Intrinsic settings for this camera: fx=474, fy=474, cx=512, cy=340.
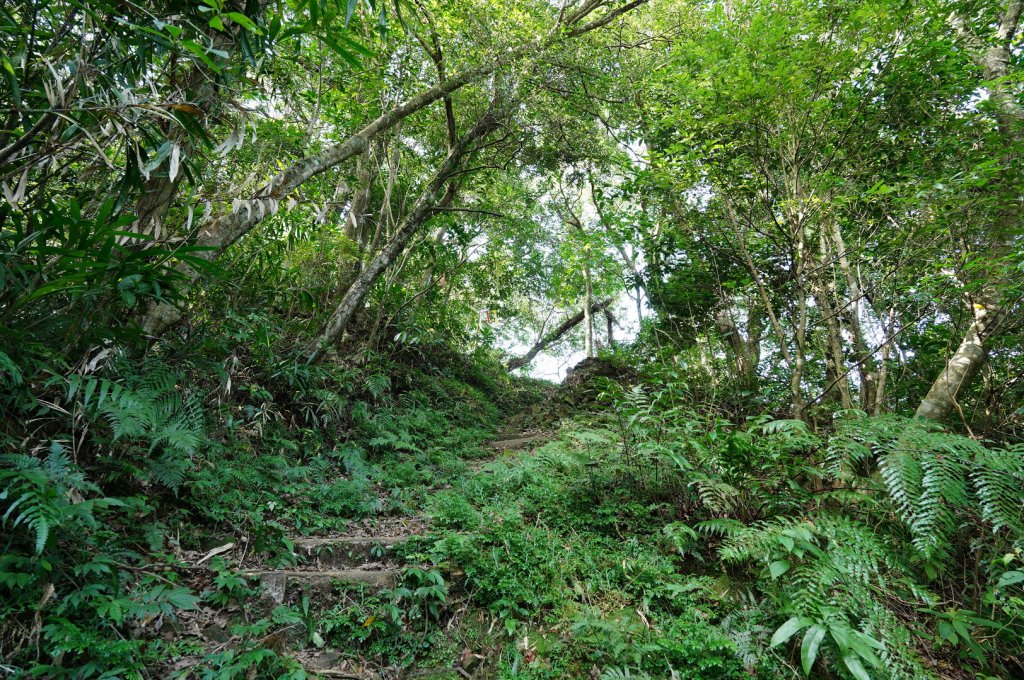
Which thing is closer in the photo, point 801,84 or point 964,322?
point 801,84

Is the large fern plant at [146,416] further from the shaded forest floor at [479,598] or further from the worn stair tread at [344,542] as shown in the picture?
the worn stair tread at [344,542]

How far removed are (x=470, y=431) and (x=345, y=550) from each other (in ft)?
12.6

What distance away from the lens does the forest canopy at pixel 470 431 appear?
235cm

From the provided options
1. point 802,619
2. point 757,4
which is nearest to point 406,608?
point 802,619

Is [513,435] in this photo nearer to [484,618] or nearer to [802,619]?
[484,618]

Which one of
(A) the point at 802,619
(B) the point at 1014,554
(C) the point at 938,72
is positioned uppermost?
(C) the point at 938,72

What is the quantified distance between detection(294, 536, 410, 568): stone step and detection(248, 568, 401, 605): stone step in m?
0.16

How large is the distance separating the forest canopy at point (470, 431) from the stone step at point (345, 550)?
2 cm

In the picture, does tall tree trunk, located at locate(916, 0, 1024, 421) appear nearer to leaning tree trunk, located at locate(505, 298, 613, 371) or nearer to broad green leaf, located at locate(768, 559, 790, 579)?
broad green leaf, located at locate(768, 559, 790, 579)

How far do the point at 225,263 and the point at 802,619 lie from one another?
5322mm

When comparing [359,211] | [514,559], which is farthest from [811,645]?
[359,211]

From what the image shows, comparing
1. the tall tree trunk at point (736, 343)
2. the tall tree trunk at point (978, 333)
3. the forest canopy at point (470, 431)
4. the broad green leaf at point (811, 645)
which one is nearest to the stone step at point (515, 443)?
the forest canopy at point (470, 431)

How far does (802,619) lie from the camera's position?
226 centimetres

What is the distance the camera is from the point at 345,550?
11.5ft
